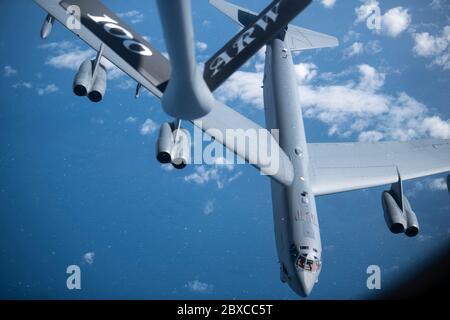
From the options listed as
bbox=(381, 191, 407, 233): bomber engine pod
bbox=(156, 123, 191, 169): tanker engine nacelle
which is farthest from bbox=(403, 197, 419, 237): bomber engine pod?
bbox=(156, 123, 191, 169): tanker engine nacelle

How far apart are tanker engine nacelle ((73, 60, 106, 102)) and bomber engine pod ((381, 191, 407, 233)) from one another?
12.1 metres

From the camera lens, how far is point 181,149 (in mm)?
13992

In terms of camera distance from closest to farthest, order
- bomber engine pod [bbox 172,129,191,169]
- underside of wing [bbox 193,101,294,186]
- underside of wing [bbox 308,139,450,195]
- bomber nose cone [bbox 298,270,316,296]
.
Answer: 1. bomber engine pod [bbox 172,129,191,169]
2. bomber nose cone [bbox 298,270,316,296]
3. underside of wing [bbox 193,101,294,186]
4. underside of wing [bbox 308,139,450,195]

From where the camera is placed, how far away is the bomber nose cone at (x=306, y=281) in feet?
48.6

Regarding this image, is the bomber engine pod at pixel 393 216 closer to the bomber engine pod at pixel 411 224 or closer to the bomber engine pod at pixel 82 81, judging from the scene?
the bomber engine pod at pixel 411 224

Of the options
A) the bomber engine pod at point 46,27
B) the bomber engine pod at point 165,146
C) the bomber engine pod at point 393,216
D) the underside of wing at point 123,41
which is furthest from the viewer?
the bomber engine pod at point 393,216

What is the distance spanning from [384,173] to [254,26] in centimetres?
1427

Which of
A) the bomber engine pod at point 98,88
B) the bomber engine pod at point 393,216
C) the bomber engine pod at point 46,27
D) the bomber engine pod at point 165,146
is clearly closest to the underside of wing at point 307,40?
the bomber engine pod at point 393,216

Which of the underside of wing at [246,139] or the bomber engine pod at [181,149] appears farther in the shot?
the underside of wing at [246,139]

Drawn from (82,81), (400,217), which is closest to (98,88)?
(82,81)

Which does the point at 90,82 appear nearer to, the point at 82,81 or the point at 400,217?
the point at 82,81

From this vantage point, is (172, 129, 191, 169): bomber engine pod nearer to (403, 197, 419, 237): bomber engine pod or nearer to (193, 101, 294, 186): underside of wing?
(193, 101, 294, 186): underside of wing

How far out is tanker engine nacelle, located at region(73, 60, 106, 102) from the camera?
14.9 m
